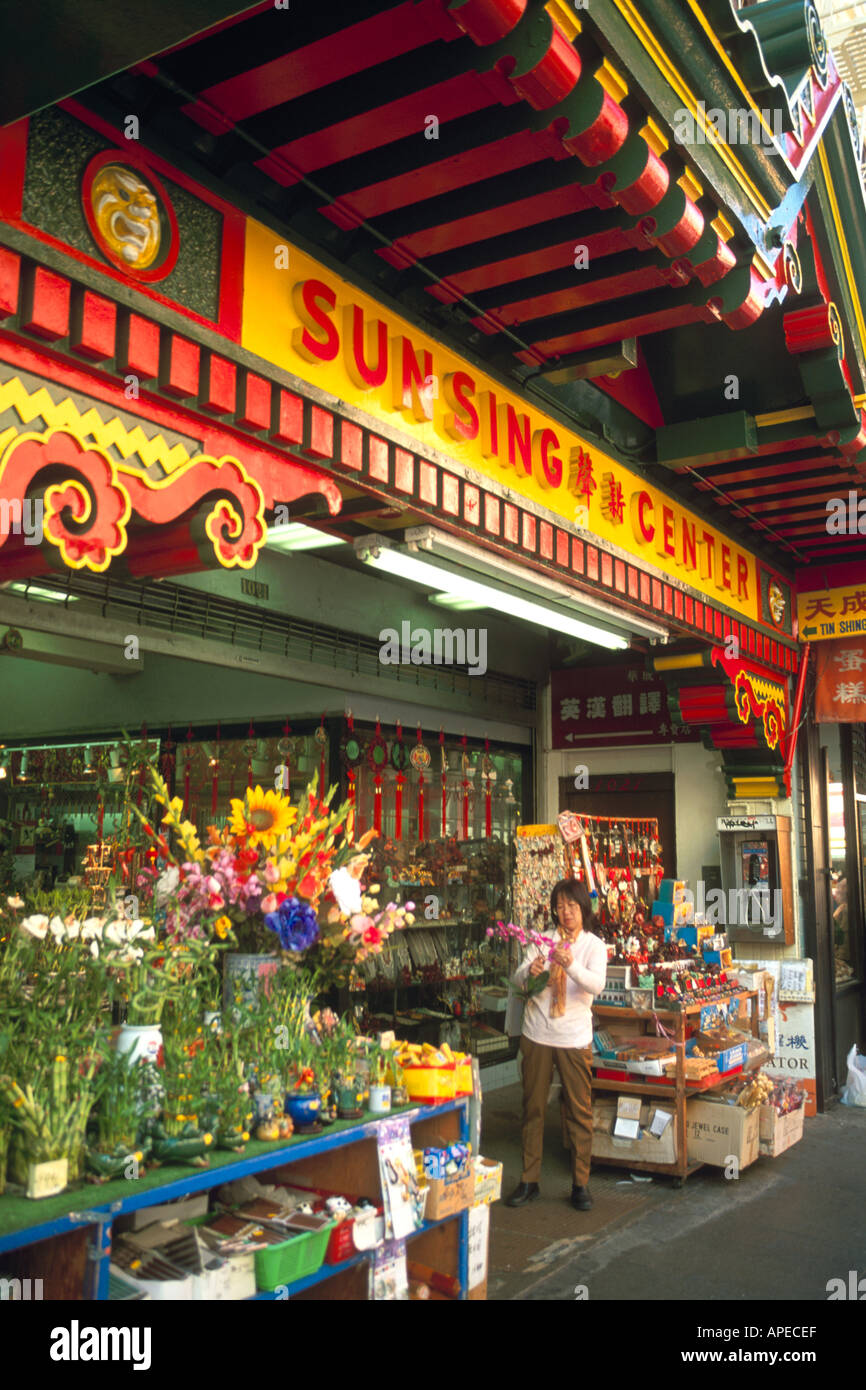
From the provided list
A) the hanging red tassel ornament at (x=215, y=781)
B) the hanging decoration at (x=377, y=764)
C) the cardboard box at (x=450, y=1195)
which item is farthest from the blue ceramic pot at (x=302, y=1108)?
the hanging red tassel ornament at (x=215, y=781)

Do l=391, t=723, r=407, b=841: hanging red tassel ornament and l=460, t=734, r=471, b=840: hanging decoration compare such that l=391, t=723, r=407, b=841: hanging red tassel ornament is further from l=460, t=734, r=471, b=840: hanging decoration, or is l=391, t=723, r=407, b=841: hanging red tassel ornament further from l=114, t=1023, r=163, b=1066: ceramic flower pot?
l=114, t=1023, r=163, b=1066: ceramic flower pot

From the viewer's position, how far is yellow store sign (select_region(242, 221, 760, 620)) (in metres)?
3.17

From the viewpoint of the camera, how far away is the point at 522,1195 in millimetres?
5570

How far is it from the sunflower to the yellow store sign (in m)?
1.31

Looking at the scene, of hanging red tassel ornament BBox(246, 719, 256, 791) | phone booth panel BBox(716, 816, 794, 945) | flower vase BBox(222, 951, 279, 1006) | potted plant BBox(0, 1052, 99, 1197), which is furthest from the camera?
phone booth panel BBox(716, 816, 794, 945)

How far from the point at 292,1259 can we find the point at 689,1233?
3.11 metres

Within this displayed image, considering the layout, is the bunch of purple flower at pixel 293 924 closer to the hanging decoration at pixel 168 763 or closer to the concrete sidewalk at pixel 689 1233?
the concrete sidewalk at pixel 689 1233

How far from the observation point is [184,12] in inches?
71.3

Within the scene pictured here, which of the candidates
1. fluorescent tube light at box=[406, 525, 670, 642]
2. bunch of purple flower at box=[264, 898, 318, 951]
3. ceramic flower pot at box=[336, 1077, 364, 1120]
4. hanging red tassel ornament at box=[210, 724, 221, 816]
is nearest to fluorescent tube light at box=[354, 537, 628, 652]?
fluorescent tube light at box=[406, 525, 670, 642]

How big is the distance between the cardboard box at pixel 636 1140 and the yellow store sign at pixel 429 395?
312cm

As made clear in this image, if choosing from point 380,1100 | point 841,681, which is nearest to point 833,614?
point 841,681
